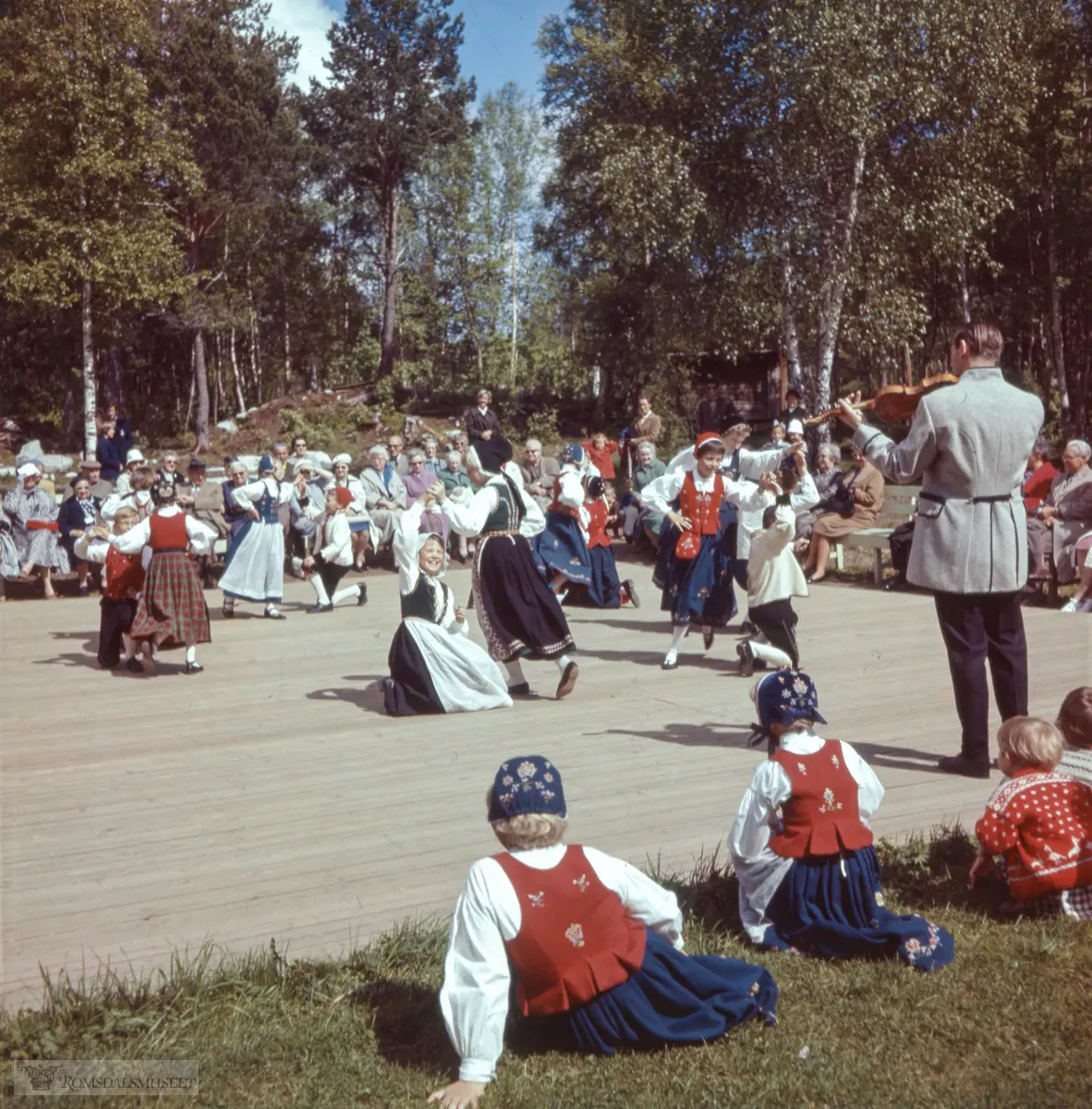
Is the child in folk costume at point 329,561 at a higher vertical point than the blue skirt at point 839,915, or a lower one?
higher

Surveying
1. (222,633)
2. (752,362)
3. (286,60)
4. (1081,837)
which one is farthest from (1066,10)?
(1081,837)

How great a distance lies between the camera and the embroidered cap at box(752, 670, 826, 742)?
4.17 meters

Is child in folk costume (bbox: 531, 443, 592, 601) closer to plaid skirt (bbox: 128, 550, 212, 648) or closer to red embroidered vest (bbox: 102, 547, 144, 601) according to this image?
plaid skirt (bbox: 128, 550, 212, 648)

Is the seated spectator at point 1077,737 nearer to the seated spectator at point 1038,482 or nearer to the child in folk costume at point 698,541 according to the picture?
the child in folk costume at point 698,541

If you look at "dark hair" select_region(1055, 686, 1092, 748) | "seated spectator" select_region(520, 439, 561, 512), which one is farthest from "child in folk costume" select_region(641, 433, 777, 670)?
"dark hair" select_region(1055, 686, 1092, 748)

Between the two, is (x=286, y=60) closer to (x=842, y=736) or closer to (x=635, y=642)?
(x=635, y=642)

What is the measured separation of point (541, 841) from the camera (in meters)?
3.35

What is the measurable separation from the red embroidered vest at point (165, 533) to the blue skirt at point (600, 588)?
4.34 m

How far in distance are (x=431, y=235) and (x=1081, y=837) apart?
36.0 metres

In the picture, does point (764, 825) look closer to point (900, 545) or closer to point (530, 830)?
point (530, 830)

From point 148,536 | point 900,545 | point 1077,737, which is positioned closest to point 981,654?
point 1077,737

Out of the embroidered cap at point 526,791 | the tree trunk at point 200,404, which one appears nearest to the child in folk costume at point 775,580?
the embroidered cap at point 526,791

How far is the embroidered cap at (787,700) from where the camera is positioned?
4.17 metres

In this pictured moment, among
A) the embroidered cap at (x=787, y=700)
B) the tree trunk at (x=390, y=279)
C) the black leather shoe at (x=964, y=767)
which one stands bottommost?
the black leather shoe at (x=964, y=767)
